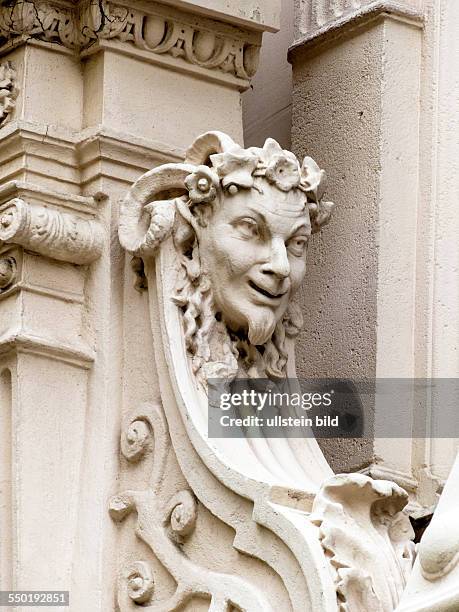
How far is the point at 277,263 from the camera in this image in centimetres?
777

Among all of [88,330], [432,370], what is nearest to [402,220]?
[432,370]

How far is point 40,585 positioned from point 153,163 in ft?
3.62

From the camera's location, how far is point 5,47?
8.27 meters

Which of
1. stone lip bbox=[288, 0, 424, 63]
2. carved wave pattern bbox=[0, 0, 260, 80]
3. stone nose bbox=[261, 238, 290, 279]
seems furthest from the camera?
stone lip bbox=[288, 0, 424, 63]

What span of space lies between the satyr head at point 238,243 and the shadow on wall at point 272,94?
1.08 m

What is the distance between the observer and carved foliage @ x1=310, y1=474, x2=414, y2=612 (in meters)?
7.29

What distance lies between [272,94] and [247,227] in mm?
1311

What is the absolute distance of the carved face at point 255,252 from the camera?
779 centimetres

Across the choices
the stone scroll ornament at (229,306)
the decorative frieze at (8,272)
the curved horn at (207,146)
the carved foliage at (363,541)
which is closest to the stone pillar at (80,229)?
the decorative frieze at (8,272)

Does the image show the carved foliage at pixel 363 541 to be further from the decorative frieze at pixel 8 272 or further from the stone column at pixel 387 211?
the decorative frieze at pixel 8 272

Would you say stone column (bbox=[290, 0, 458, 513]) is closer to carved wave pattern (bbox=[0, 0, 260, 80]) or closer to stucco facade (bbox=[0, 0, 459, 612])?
stucco facade (bbox=[0, 0, 459, 612])

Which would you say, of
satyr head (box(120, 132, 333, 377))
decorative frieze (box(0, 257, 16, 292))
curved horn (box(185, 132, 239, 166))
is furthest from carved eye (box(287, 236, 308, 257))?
decorative frieze (box(0, 257, 16, 292))

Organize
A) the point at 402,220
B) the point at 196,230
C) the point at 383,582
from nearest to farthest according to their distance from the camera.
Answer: the point at 383,582, the point at 196,230, the point at 402,220

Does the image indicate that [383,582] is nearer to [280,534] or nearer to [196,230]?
[280,534]
